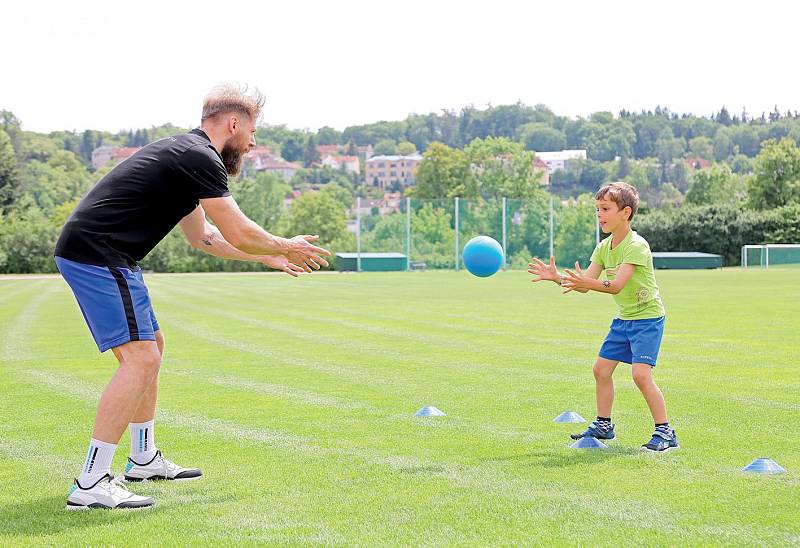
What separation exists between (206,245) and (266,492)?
1830 mm

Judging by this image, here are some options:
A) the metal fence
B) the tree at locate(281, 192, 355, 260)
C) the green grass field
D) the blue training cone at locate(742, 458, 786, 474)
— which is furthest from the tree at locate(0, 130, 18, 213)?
the blue training cone at locate(742, 458, 786, 474)

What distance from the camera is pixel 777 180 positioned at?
8456 cm

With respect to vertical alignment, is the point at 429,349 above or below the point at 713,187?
below

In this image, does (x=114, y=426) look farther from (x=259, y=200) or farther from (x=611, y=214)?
(x=259, y=200)

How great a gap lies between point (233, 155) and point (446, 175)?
103 meters

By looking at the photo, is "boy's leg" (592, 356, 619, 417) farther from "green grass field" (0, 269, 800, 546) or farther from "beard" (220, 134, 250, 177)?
"beard" (220, 134, 250, 177)

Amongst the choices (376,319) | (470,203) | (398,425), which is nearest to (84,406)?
(398,425)

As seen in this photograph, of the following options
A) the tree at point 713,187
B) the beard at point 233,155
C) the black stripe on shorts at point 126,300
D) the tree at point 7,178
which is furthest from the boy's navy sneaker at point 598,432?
the tree at point 713,187

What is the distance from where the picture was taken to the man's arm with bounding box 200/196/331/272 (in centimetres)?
621

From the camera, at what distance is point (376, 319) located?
71.9ft

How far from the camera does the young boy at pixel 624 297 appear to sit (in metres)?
7.84

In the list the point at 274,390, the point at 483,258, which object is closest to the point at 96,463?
the point at 274,390

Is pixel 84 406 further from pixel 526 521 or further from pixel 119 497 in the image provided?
pixel 526 521

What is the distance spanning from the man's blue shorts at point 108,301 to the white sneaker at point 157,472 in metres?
1.03
